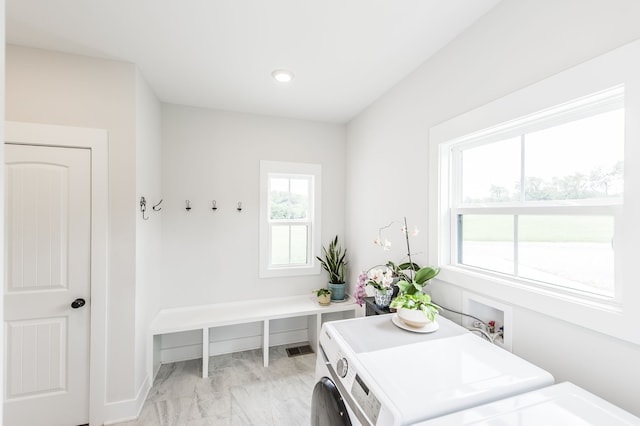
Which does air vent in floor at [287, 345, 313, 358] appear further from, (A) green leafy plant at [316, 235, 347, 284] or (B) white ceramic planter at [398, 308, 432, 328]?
(B) white ceramic planter at [398, 308, 432, 328]

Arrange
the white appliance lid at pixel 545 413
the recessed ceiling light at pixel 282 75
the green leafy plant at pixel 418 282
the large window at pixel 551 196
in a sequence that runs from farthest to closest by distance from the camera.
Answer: the recessed ceiling light at pixel 282 75 → the green leafy plant at pixel 418 282 → the large window at pixel 551 196 → the white appliance lid at pixel 545 413

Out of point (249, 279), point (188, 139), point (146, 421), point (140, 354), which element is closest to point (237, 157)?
point (188, 139)

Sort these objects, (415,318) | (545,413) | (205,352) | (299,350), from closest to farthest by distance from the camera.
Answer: (545,413) < (415,318) < (205,352) < (299,350)

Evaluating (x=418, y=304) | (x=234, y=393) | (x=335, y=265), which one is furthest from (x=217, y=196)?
(x=418, y=304)

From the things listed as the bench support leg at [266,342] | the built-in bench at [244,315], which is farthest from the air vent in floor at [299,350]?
the bench support leg at [266,342]

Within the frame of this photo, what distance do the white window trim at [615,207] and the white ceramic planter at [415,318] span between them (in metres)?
0.36

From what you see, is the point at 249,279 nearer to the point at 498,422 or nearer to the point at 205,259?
the point at 205,259

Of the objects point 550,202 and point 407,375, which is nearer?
point 407,375

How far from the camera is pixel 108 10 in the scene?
146 cm

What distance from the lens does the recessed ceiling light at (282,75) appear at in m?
2.06

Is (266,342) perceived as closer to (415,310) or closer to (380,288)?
(380,288)

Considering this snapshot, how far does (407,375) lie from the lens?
3.30 ft

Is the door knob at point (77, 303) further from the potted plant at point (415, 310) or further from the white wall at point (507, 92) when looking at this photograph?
the white wall at point (507, 92)

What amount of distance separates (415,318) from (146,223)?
2.06 metres
